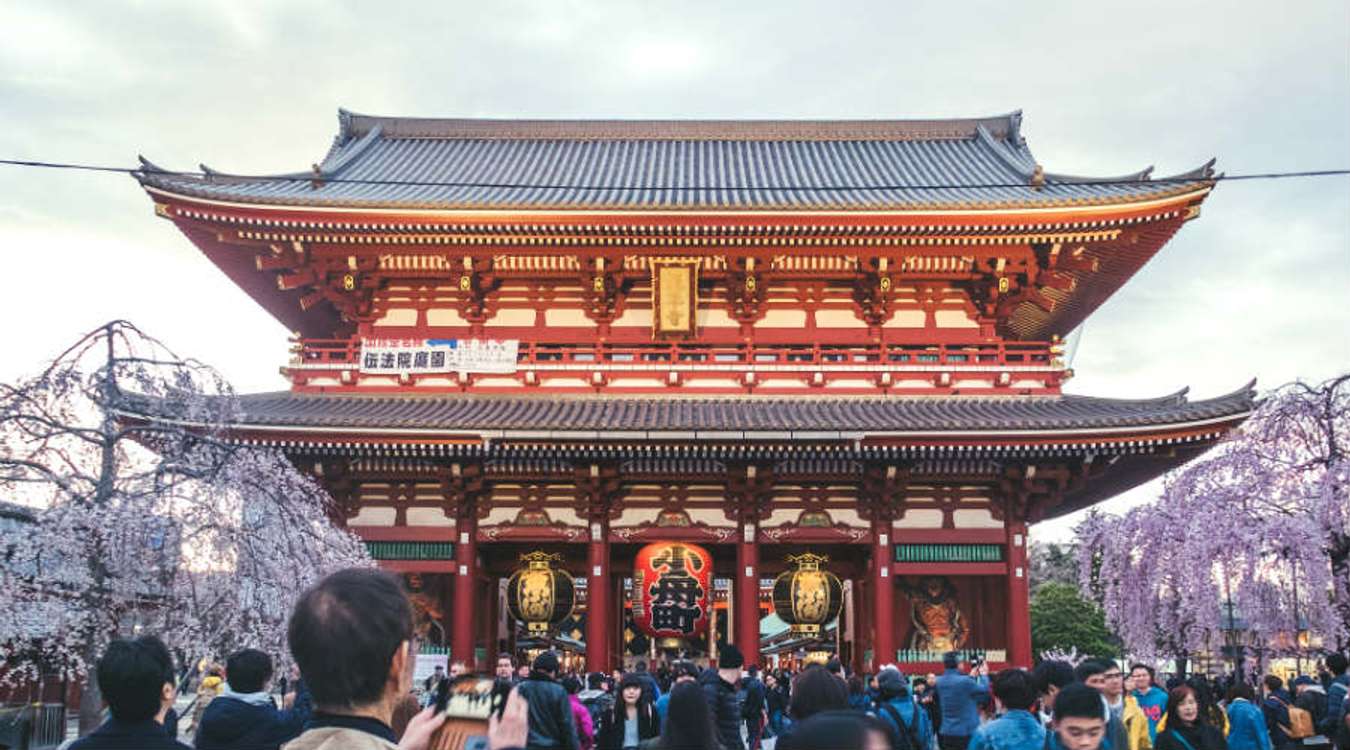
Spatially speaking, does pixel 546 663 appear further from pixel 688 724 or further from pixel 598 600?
pixel 598 600

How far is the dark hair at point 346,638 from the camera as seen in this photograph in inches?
112

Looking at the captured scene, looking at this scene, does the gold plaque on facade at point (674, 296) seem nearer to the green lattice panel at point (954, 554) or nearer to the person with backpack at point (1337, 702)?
the green lattice panel at point (954, 554)

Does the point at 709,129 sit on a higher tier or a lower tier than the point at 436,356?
higher

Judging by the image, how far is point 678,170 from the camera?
83.6ft

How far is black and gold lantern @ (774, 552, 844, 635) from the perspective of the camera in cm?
1900

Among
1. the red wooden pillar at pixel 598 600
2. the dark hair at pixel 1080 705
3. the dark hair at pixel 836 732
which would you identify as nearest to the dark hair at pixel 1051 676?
the dark hair at pixel 1080 705

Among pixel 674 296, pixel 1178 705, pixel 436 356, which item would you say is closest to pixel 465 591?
pixel 436 356

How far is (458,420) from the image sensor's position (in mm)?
17234

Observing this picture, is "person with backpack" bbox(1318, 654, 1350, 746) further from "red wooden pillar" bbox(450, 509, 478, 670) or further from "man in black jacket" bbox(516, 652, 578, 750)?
"red wooden pillar" bbox(450, 509, 478, 670)

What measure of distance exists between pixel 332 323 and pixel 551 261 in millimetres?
6398

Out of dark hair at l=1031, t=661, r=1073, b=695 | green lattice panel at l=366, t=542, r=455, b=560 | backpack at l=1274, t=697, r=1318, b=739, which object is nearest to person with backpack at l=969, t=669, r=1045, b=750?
dark hair at l=1031, t=661, r=1073, b=695

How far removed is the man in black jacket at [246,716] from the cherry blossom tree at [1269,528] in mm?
12623

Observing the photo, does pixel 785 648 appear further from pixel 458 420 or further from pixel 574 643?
pixel 458 420

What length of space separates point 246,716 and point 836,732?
3.92 metres
